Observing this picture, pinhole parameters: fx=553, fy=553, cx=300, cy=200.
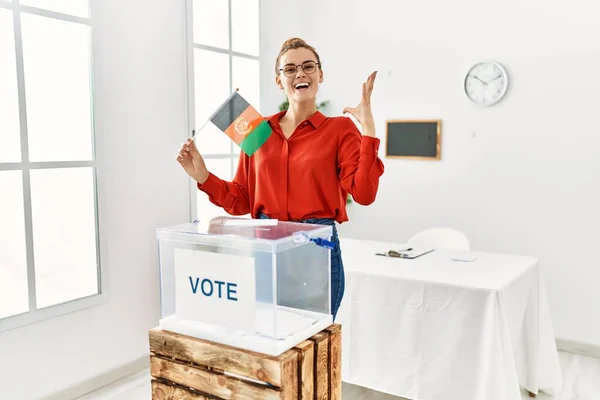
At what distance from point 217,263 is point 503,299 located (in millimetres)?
1460

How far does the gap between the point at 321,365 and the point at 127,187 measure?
2083mm

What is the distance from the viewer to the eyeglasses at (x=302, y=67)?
5.15 ft

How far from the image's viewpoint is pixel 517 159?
11.9 feet

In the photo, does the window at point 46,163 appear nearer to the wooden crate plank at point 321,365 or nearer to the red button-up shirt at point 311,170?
the red button-up shirt at point 311,170

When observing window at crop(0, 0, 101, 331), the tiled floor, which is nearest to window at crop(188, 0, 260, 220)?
window at crop(0, 0, 101, 331)

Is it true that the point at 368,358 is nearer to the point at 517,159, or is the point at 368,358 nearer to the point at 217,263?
the point at 217,263

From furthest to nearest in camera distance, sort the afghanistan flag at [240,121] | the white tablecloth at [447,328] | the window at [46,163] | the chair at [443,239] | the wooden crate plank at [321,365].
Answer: the chair at [443,239] < the window at [46,163] < the white tablecloth at [447,328] < the afghanistan flag at [240,121] < the wooden crate plank at [321,365]

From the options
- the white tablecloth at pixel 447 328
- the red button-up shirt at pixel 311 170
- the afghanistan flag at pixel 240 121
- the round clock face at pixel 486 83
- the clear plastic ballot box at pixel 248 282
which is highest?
the round clock face at pixel 486 83

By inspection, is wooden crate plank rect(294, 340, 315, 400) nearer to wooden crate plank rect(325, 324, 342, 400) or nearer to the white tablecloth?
wooden crate plank rect(325, 324, 342, 400)

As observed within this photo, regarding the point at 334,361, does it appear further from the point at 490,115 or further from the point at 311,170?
the point at 490,115

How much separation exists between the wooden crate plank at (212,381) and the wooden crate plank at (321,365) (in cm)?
9

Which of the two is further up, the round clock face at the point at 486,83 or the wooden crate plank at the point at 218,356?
the round clock face at the point at 486,83

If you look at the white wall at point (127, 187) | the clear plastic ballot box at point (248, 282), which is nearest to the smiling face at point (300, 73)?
the clear plastic ballot box at point (248, 282)

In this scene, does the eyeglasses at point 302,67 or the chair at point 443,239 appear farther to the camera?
the chair at point 443,239
